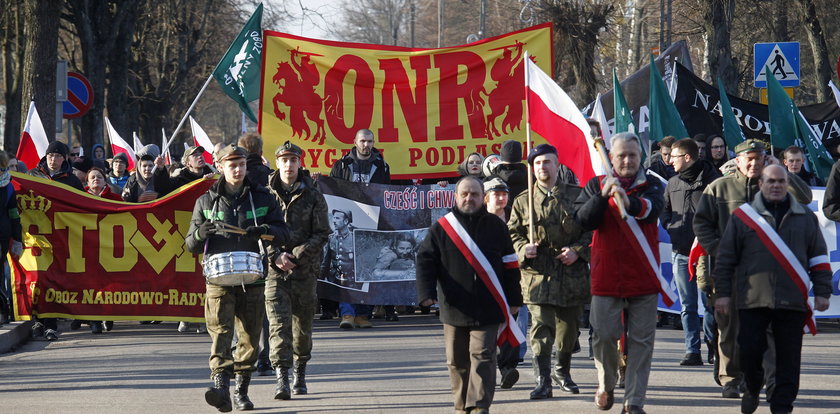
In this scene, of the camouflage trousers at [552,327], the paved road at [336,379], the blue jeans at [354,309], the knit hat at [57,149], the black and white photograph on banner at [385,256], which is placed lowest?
the paved road at [336,379]

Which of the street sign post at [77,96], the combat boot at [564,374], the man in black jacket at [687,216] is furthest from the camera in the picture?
the street sign post at [77,96]

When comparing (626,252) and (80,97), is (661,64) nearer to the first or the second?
(80,97)

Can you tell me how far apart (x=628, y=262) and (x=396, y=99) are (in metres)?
6.92

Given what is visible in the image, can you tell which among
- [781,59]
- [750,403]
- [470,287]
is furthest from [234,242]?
[781,59]

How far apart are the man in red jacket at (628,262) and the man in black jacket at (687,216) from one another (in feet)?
6.28

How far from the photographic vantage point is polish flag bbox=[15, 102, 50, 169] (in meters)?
15.8

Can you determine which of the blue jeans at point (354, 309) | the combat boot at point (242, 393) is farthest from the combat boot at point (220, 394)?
the blue jeans at point (354, 309)

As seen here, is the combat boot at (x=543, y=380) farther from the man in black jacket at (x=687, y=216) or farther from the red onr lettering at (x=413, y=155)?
the red onr lettering at (x=413, y=155)

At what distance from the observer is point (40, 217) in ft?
44.5

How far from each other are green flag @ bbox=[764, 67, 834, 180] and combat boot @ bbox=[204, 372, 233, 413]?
26.8ft

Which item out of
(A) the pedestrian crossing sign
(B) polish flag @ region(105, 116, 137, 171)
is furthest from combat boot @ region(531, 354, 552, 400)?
(B) polish flag @ region(105, 116, 137, 171)

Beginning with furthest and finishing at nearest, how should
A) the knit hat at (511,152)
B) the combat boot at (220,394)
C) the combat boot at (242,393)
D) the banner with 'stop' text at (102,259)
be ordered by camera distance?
the banner with 'stop' text at (102,259)
the knit hat at (511,152)
the combat boot at (242,393)
the combat boot at (220,394)

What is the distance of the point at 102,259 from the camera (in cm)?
1366

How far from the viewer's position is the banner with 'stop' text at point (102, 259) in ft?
44.4
